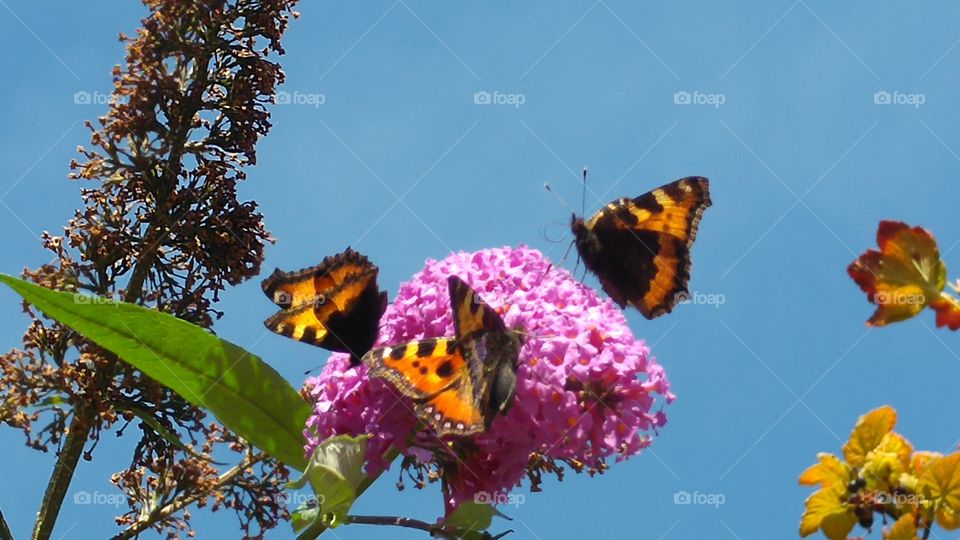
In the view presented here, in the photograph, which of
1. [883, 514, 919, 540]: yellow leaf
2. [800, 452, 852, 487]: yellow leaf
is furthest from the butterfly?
[883, 514, 919, 540]: yellow leaf

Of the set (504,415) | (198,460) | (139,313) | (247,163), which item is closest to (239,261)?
(247,163)

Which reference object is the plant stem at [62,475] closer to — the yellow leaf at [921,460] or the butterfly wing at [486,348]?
the butterfly wing at [486,348]

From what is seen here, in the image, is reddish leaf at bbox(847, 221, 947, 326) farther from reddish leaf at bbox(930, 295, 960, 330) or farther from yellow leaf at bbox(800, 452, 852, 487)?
yellow leaf at bbox(800, 452, 852, 487)

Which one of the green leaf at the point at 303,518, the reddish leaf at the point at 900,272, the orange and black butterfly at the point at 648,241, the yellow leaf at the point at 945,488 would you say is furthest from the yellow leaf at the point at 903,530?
the orange and black butterfly at the point at 648,241

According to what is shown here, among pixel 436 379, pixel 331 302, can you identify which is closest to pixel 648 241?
pixel 331 302

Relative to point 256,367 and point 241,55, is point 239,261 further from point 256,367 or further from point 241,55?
point 256,367

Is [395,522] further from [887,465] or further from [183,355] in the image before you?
[887,465]
